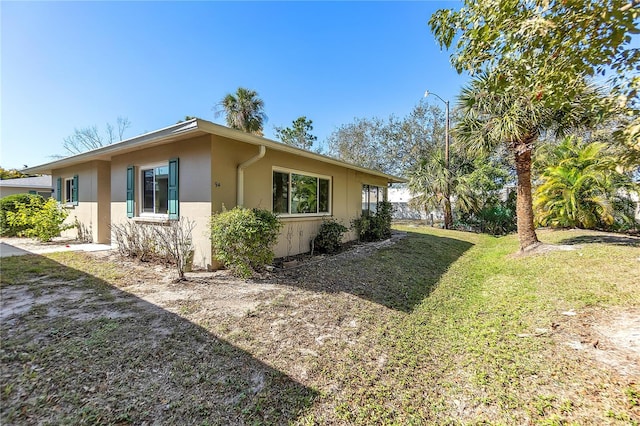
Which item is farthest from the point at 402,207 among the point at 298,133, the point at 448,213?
the point at 298,133

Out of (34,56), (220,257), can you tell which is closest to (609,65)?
(220,257)

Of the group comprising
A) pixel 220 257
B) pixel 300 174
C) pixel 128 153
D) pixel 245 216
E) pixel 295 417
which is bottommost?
pixel 295 417

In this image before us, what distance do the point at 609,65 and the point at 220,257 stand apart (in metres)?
5.71

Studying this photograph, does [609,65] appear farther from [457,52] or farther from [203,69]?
[203,69]

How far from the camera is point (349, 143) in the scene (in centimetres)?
2447

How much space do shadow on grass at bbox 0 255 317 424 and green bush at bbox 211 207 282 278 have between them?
1533 millimetres

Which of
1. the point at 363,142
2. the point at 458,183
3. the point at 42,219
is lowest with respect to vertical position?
the point at 42,219

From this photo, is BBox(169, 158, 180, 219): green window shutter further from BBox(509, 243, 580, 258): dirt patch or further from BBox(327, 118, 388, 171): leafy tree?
BBox(327, 118, 388, 171): leafy tree

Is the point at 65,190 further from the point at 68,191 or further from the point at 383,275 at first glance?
the point at 383,275

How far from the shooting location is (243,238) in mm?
4898

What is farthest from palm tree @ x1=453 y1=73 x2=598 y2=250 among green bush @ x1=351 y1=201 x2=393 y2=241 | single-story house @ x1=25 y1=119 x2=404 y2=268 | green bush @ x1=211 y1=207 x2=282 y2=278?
green bush @ x1=211 y1=207 x2=282 y2=278

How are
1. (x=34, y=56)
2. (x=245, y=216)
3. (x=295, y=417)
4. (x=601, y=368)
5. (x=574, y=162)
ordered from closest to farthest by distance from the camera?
(x=295, y=417) < (x=601, y=368) < (x=245, y=216) < (x=34, y=56) < (x=574, y=162)

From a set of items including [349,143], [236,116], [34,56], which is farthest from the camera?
[349,143]

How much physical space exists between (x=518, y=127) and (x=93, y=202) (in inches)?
508
